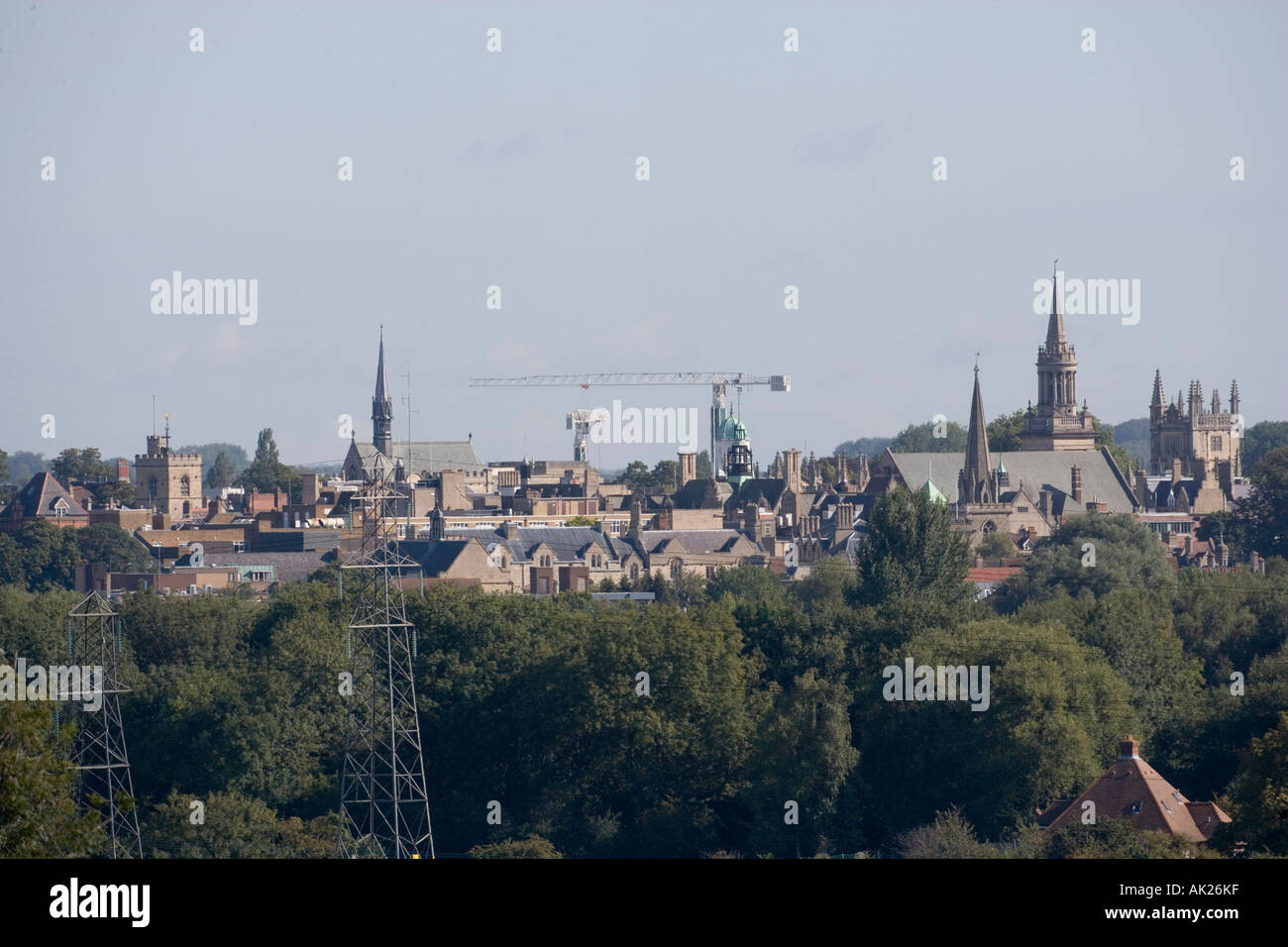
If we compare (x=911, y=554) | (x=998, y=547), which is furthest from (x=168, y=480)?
(x=911, y=554)

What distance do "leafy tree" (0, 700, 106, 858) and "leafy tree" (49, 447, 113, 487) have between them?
17101cm

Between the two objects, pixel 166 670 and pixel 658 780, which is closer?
pixel 658 780

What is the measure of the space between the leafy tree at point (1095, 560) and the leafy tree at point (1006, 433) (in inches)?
1970

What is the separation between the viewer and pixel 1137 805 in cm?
4578

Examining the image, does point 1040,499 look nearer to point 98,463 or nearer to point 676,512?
point 676,512

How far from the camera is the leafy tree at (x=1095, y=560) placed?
3885 inches

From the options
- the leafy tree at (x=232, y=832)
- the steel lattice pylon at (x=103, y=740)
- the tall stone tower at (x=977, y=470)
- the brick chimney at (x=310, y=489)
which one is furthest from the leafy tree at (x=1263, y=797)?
the brick chimney at (x=310, y=489)

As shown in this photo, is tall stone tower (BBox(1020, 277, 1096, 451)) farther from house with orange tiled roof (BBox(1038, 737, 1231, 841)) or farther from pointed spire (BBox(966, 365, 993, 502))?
house with orange tiled roof (BBox(1038, 737, 1231, 841))

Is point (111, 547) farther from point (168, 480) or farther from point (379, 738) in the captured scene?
point (379, 738)

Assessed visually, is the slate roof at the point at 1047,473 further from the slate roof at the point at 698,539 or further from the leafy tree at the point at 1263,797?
the leafy tree at the point at 1263,797

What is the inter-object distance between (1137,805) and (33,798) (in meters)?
30.1
